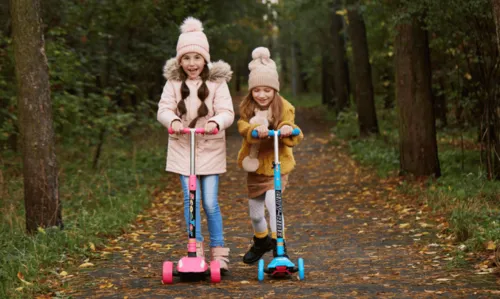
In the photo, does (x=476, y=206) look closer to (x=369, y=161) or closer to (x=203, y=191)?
(x=203, y=191)

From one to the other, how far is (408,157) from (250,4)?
18296 millimetres

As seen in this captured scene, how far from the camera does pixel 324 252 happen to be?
26.5 ft

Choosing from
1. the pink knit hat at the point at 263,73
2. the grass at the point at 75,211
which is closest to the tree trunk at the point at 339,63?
the grass at the point at 75,211

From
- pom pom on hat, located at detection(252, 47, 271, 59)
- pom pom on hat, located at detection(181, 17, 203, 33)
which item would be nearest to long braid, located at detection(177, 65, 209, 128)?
pom pom on hat, located at detection(181, 17, 203, 33)

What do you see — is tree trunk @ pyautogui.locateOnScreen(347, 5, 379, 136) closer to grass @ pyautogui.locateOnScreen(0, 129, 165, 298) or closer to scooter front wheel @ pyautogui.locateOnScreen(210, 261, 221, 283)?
grass @ pyautogui.locateOnScreen(0, 129, 165, 298)

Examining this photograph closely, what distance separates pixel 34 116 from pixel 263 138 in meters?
3.10

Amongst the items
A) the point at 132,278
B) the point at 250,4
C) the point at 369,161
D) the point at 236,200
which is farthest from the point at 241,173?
the point at 250,4

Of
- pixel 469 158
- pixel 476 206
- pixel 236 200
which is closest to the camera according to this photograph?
pixel 476 206

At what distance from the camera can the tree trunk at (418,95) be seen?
1288cm

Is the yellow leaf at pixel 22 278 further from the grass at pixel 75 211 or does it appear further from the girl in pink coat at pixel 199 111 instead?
the girl in pink coat at pixel 199 111

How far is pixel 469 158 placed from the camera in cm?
1435

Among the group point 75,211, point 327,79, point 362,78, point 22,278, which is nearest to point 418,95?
point 75,211

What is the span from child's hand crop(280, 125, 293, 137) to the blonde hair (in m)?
0.27

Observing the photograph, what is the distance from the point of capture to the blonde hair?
686cm
